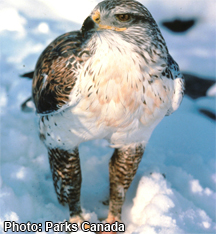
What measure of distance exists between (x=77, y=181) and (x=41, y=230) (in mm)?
509

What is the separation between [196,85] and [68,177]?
8.71 ft

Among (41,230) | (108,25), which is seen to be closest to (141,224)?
(41,230)

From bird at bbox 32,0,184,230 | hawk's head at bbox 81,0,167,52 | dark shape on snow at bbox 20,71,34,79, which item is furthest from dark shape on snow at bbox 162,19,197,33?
hawk's head at bbox 81,0,167,52

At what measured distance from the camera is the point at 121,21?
5.90ft

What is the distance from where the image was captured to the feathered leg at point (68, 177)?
2.49 metres

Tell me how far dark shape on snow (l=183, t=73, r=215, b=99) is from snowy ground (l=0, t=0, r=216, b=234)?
0.31 feet

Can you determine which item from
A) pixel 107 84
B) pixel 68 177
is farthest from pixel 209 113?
pixel 107 84

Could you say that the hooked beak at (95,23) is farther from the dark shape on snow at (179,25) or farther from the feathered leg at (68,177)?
the dark shape on snow at (179,25)

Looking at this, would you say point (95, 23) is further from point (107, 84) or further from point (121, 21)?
point (107, 84)

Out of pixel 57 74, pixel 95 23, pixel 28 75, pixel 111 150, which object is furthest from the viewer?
pixel 28 75

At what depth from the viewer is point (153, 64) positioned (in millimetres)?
2021

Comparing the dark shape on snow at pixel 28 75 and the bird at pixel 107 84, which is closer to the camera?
the bird at pixel 107 84

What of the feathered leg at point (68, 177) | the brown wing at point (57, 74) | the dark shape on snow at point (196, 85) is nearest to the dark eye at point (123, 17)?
the brown wing at point (57, 74)

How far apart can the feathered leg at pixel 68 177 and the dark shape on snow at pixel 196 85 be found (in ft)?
7.95
